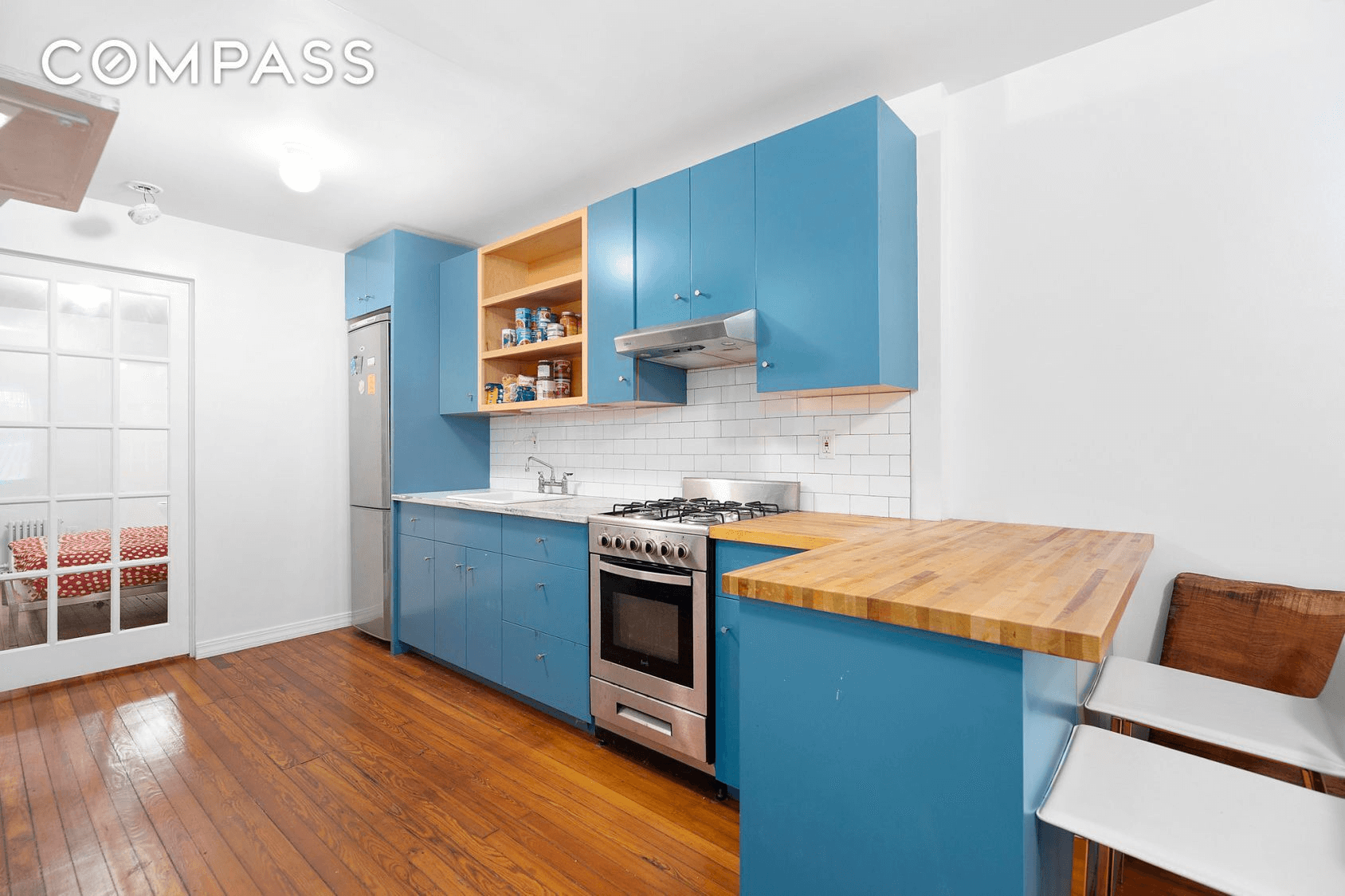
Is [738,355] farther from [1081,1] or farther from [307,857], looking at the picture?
[307,857]

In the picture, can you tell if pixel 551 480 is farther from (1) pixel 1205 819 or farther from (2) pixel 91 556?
(1) pixel 1205 819

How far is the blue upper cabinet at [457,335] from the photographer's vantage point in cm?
377

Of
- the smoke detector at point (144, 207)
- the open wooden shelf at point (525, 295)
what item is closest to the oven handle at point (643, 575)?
the open wooden shelf at point (525, 295)

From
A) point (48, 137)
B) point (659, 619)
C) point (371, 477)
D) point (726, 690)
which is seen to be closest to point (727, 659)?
point (726, 690)

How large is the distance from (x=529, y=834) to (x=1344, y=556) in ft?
8.34

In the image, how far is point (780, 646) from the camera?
1.29m

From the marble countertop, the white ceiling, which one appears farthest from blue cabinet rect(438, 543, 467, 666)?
the white ceiling

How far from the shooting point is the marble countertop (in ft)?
8.99

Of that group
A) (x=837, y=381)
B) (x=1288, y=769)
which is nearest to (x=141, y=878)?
(x=837, y=381)

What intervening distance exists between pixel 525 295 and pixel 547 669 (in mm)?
2019

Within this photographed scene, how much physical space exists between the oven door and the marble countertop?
275 millimetres

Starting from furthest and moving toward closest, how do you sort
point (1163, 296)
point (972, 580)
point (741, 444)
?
1. point (741, 444)
2. point (1163, 296)
3. point (972, 580)

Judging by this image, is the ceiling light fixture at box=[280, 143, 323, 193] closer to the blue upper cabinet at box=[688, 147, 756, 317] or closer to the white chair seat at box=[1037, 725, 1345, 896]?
the blue upper cabinet at box=[688, 147, 756, 317]

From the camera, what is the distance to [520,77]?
89.4 inches
